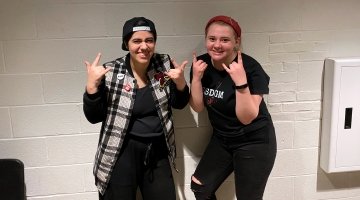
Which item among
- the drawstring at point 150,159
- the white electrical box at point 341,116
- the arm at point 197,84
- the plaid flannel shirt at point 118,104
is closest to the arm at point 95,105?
the plaid flannel shirt at point 118,104

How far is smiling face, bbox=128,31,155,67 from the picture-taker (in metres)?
1.77

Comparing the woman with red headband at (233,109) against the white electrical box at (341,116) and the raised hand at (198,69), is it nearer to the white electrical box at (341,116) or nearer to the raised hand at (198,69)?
the raised hand at (198,69)

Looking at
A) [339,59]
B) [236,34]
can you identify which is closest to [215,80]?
[236,34]

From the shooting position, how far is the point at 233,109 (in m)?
1.95

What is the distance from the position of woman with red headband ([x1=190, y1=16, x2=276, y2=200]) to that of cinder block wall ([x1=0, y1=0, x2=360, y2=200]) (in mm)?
224

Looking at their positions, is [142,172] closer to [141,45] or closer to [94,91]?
[94,91]

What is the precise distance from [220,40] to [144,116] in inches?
20.4

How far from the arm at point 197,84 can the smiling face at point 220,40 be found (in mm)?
78

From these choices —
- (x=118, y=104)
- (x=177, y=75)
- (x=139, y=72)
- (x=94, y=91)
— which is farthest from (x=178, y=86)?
(x=94, y=91)

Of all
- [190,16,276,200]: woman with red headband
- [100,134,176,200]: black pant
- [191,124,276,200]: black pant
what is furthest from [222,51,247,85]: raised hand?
[100,134,176,200]: black pant

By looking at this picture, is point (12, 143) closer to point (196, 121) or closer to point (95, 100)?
point (95, 100)

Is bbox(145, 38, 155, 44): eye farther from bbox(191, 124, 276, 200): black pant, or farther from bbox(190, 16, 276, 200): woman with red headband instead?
bbox(191, 124, 276, 200): black pant

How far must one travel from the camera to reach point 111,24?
2047 millimetres

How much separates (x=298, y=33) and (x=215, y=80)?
24.5 inches
